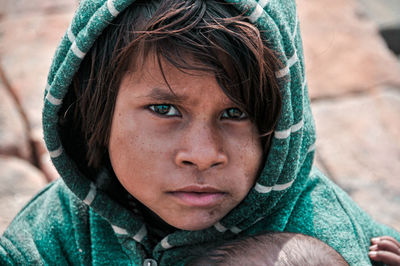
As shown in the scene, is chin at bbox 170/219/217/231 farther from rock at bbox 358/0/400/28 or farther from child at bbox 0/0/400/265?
rock at bbox 358/0/400/28

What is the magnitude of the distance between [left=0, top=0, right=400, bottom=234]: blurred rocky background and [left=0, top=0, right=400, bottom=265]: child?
31.1 inches

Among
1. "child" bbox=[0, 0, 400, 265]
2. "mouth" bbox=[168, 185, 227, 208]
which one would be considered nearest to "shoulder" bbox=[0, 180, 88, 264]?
"child" bbox=[0, 0, 400, 265]

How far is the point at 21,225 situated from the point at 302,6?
117 inches

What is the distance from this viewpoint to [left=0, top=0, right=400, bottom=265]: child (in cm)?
111

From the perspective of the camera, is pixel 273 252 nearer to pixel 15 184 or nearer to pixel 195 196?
pixel 195 196

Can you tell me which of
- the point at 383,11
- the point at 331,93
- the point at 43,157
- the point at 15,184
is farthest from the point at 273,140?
the point at 383,11

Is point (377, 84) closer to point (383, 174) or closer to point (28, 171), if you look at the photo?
point (383, 174)

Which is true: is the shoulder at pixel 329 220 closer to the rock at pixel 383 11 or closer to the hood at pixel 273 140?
the hood at pixel 273 140

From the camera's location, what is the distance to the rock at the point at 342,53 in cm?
321

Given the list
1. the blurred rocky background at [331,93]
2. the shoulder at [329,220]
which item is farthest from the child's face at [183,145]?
the blurred rocky background at [331,93]

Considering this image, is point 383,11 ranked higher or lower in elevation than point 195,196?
lower

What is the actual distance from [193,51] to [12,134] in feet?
5.70

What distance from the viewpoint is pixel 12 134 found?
8.45 feet

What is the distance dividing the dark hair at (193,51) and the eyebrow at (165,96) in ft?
0.16
